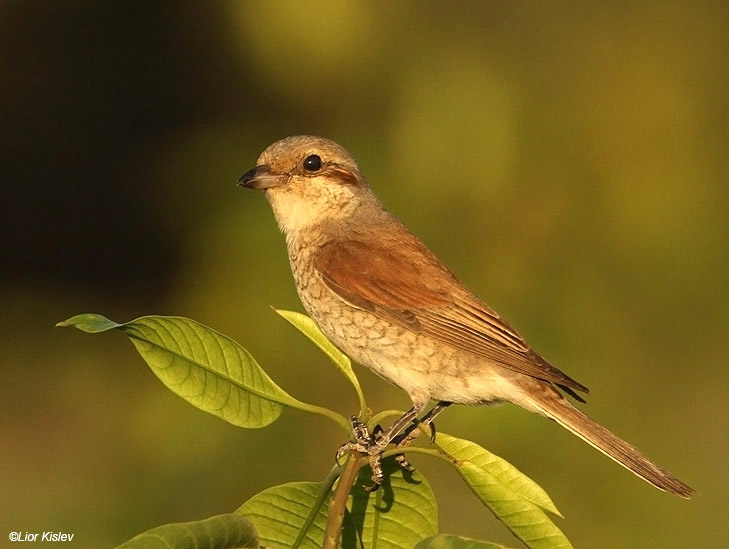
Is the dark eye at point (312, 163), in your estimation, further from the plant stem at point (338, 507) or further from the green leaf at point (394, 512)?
the plant stem at point (338, 507)

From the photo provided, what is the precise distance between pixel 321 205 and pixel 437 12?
1.84 metres

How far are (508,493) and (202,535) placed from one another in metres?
0.59

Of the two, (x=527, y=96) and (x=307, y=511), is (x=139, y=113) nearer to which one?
(x=527, y=96)

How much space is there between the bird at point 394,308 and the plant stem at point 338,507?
758 mm

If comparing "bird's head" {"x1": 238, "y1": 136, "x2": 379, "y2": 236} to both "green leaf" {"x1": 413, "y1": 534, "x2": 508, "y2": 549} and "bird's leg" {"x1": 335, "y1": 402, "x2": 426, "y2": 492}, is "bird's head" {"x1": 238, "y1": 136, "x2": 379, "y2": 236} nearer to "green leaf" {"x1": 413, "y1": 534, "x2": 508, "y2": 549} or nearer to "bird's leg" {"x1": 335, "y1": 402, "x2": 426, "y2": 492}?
"bird's leg" {"x1": 335, "y1": 402, "x2": 426, "y2": 492}

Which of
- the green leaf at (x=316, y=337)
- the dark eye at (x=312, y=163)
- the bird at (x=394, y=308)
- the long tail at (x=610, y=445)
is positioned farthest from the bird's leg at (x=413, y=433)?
the dark eye at (x=312, y=163)

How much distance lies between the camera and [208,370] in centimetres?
208

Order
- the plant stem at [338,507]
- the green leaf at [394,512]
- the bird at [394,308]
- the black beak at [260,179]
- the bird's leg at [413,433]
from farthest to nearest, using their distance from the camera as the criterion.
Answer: the black beak at [260,179]
the bird at [394,308]
the bird's leg at [413,433]
the green leaf at [394,512]
the plant stem at [338,507]

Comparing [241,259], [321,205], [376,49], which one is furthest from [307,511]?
[376,49]

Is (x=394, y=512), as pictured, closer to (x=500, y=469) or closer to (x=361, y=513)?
(x=361, y=513)

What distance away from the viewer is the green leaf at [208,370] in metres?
2.05

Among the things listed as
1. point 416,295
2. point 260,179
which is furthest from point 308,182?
point 416,295

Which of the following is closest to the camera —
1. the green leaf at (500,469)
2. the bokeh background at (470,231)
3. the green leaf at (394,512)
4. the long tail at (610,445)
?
the green leaf at (500,469)

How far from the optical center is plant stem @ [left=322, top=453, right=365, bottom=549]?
1.84 meters
